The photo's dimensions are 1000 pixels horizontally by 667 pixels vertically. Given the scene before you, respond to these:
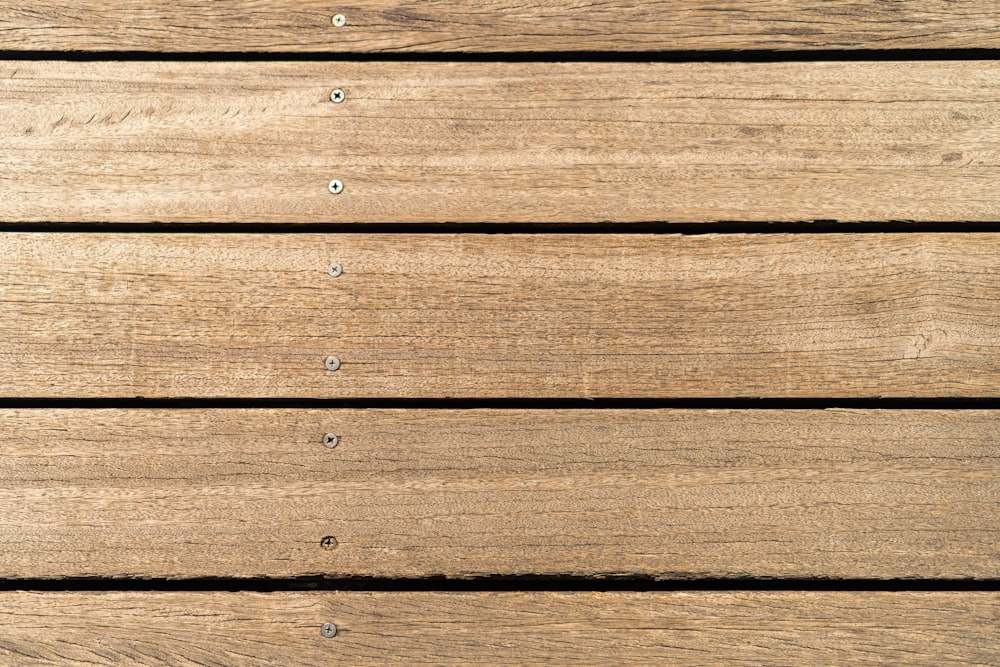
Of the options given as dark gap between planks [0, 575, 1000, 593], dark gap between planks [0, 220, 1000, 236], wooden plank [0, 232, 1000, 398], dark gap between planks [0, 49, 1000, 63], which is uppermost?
dark gap between planks [0, 49, 1000, 63]

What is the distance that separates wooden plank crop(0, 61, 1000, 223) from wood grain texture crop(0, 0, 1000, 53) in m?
0.03

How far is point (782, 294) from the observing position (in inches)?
28.5

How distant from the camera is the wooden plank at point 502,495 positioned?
0.70 m

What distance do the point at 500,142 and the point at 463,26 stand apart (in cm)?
14

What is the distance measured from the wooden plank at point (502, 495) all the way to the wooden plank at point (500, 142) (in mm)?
230

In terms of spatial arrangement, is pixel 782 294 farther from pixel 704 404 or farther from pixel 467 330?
pixel 467 330

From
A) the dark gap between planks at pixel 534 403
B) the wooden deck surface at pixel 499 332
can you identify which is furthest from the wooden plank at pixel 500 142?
the dark gap between planks at pixel 534 403

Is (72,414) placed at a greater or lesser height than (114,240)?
lesser

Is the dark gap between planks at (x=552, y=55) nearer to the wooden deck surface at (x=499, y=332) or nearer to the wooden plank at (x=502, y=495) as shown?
the wooden deck surface at (x=499, y=332)

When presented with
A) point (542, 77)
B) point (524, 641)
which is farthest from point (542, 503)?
point (542, 77)

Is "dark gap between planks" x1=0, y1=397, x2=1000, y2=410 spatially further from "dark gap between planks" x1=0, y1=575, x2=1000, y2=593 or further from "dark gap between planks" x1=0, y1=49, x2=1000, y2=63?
"dark gap between planks" x1=0, y1=49, x2=1000, y2=63

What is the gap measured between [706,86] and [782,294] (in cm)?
25

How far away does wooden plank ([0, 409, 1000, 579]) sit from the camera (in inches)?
27.7

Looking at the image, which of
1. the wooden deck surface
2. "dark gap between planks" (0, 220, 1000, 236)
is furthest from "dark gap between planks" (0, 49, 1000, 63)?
"dark gap between planks" (0, 220, 1000, 236)
